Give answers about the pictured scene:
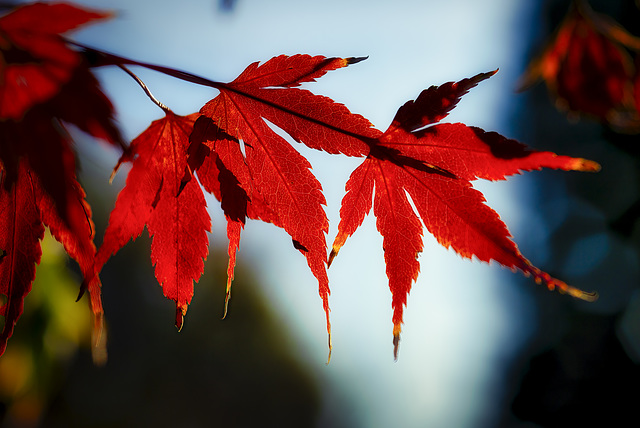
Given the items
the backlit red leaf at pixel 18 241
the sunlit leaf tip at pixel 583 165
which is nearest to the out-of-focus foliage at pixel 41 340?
the backlit red leaf at pixel 18 241

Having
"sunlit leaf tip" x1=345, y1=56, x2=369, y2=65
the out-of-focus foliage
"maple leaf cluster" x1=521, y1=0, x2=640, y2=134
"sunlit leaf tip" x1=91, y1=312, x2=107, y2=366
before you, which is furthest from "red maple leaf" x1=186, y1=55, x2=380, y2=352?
the out-of-focus foliage

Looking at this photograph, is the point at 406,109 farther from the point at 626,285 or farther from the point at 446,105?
the point at 626,285

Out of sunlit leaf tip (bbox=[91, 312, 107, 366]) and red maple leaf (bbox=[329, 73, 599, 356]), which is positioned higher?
red maple leaf (bbox=[329, 73, 599, 356])

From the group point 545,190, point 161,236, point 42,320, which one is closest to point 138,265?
point 42,320

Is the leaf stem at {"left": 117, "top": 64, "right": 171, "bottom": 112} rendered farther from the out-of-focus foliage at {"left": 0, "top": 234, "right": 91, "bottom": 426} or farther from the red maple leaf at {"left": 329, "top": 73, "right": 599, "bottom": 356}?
the out-of-focus foliage at {"left": 0, "top": 234, "right": 91, "bottom": 426}

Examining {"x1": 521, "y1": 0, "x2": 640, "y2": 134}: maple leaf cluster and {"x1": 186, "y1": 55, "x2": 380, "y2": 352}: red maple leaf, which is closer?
{"x1": 186, "y1": 55, "x2": 380, "y2": 352}: red maple leaf

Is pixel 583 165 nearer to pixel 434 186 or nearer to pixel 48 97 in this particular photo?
pixel 434 186

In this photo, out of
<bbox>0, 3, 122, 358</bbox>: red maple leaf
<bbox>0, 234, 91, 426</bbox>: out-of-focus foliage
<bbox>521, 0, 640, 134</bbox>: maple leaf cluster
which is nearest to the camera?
<bbox>0, 3, 122, 358</bbox>: red maple leaf

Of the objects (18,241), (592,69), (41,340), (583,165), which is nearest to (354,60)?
(583,165)

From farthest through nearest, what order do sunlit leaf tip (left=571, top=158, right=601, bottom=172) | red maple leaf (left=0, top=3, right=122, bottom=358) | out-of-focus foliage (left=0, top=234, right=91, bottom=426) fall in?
out-of-focus foliage (left=0, top=234, right=91, bottom=426), sunlit leaf tip (left=571, top=158, right=601, bottom=172), red maple leaf (left=0, top=3, right=122, bottom=358)
